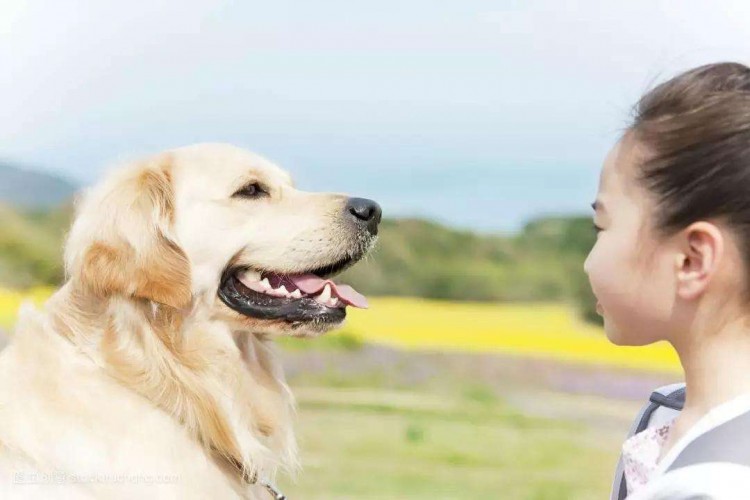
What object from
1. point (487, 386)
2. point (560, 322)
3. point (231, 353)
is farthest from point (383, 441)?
point (231, 353)

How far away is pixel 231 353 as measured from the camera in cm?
264

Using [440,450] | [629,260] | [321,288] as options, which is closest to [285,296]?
[321,288]

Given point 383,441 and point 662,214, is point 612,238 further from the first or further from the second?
point 383,441

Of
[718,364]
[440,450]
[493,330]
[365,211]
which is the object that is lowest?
[440,450]

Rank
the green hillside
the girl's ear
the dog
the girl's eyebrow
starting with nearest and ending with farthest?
the girl's ear → the girl's eyebrow → the dog → the green hillside

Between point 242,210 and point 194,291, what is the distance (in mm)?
301

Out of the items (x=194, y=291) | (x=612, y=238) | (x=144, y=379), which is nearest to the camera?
(x=612, y=238)

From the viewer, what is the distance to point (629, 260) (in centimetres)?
145

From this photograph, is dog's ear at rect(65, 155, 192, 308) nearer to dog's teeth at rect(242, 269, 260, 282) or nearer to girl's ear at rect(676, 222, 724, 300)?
dog's teeth at rect(242, 269, 260, 282)

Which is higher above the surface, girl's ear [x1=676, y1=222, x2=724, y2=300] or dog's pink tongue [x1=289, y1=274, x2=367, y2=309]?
girl's ear [x1=676, y1=222, x2=724, y2=300]

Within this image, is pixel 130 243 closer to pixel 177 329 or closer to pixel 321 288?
pixel 177 329

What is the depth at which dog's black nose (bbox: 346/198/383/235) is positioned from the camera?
283 cm

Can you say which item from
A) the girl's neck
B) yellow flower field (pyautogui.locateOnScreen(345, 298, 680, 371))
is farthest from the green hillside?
the girl's neck

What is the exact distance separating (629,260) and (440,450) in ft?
16.3
